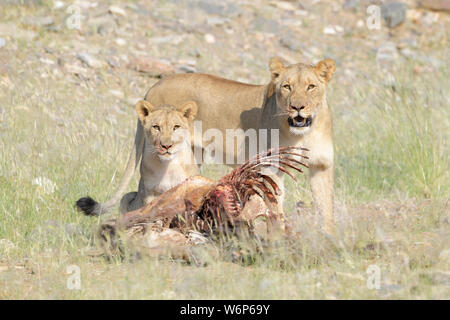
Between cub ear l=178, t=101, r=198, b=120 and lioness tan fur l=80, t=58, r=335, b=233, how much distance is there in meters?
0.45

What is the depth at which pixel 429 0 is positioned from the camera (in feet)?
36.0

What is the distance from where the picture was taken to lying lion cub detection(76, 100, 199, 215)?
163 inches

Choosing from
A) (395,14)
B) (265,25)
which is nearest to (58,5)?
(265,25)

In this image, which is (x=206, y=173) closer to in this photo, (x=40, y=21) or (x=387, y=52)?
(x=40, y=21)

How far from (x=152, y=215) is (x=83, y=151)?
1729 millimetres

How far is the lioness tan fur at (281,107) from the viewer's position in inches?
165

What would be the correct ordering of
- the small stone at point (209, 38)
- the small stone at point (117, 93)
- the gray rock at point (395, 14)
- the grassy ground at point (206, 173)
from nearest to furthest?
the grassy ground at point (206, 173) → the small stone at point (117, 93) → the small stone at point (209, 38) → the gray rock at point (395, 14)

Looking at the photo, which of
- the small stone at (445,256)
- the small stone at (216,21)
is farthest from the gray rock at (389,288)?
the small stone at (216,21)

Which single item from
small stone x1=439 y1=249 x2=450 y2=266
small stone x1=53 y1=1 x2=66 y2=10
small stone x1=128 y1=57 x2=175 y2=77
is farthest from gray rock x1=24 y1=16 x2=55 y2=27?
small stone x1=439 y1=249 x2=450 y2=266

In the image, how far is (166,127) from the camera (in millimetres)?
4148

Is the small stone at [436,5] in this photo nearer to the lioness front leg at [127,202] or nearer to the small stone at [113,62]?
the small stone at [113,62]

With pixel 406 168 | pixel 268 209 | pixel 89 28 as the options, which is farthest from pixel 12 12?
pixel 268 209

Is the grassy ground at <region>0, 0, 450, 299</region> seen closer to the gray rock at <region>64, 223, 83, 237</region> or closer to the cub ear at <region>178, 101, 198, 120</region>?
the gray rock at <region>64, 223, 83, 237</region>

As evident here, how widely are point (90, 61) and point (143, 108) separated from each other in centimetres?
410
